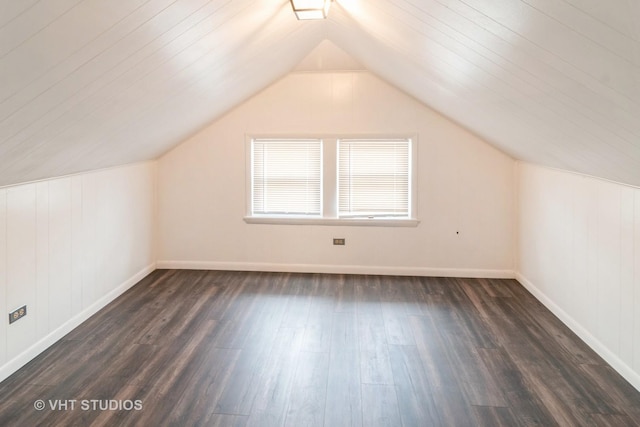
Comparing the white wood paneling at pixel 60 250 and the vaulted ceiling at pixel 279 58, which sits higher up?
the vaulted ceiling at pixel 279 58

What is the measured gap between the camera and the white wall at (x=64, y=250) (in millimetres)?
2803

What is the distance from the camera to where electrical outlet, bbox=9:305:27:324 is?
279 centimetres

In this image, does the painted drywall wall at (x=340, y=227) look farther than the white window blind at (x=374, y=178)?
No

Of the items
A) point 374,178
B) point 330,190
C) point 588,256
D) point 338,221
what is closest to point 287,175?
point 330,190

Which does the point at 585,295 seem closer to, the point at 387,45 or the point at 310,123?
the point at 387,45

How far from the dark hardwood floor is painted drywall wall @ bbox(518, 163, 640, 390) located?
6.2 inches

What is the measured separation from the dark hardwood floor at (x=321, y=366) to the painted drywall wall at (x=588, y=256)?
0.16m

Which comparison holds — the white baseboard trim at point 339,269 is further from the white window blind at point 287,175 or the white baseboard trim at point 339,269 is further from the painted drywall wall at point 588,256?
the white window blind at point 287,175

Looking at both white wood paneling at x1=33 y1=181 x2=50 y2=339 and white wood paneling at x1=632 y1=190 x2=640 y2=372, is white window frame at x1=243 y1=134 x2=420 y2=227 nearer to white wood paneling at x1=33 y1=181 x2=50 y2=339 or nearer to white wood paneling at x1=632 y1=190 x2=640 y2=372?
white wood paneling at x1=33 y1=181 x2=50 y2=339

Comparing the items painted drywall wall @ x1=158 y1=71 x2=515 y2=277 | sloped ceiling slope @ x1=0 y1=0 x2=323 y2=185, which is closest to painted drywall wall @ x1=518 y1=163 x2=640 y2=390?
painted drywall wall @ x1=158 y1=71 x2=515 y2=277

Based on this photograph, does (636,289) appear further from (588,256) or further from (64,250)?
(64,250)

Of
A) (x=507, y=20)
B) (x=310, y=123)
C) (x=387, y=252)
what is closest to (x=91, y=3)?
(x=507, y=20)

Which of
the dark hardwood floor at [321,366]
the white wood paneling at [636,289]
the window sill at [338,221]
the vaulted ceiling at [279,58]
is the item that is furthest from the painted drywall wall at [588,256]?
the window sill at [338,221]

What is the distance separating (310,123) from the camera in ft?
16.4
